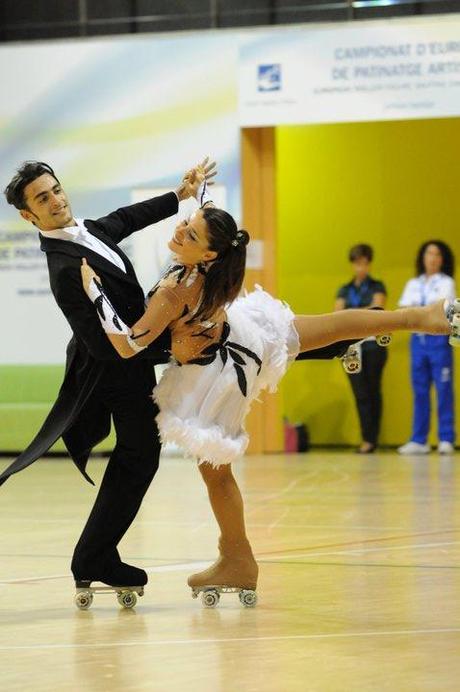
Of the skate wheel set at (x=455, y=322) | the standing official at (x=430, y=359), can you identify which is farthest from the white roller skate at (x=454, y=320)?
the standing official at (x=430, y=359)

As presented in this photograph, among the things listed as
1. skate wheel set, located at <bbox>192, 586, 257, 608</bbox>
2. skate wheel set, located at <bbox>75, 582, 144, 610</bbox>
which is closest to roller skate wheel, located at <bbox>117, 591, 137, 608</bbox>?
skate wheel set, located at <bbox>75, 582, 144, 610</bbox>

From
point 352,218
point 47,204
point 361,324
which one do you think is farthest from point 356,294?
point 47,204

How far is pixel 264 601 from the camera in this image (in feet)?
16.7

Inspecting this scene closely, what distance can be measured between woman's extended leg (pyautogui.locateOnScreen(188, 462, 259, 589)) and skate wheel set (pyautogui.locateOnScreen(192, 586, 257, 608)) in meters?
0.02

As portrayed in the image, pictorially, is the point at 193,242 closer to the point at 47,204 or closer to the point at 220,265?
the point at 220,265

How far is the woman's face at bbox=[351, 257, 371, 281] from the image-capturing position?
11383 mm

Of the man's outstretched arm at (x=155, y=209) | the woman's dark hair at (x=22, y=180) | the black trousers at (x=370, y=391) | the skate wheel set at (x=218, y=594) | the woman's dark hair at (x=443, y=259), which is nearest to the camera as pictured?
the woman's dark hair at (x=22, y=180)

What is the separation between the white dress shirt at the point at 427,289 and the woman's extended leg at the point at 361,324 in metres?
5.93

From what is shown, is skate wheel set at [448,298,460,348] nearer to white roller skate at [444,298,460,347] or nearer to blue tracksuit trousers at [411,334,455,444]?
white roller skate at [444,298,460,347]

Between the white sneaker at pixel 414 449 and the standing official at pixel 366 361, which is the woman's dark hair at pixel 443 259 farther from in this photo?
the white sneaker at pixel 414 449

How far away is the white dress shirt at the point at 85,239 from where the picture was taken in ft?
16.1

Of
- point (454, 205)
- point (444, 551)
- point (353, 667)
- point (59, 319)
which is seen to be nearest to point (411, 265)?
point (454, 205)

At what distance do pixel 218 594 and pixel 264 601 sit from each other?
183 mm

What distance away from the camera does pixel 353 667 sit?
397 centimetres
